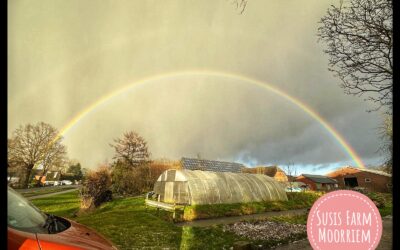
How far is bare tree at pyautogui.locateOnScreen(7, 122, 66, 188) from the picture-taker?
31047mm

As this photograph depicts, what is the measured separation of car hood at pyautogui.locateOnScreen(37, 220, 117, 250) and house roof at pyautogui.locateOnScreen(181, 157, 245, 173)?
38.9 metres

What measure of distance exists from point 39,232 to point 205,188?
22953 millimetres

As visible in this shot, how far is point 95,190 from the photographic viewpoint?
22.4m

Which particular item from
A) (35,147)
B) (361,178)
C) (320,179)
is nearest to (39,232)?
(35,147)

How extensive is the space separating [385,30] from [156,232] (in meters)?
10.5

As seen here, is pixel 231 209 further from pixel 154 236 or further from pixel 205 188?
pixel 154 236

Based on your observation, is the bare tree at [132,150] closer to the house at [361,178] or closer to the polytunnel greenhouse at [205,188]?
the polytunnel greenhouse at [205,188]

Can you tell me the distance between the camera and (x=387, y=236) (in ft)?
40.2

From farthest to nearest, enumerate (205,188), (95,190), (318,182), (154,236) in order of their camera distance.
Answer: (318,182), (205,188), (95,190), (154,236)

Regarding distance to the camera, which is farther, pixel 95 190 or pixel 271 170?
pixel 271 170

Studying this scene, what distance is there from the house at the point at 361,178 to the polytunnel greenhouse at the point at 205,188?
41.3m

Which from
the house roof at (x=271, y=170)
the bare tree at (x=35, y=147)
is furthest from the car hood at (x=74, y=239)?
the house roof at (x=271, y=170)

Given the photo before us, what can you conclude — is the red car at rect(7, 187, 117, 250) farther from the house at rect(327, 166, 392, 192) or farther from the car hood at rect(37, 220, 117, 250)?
the house at rect(327, 166, 392, 192)

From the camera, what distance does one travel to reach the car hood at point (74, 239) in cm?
276
